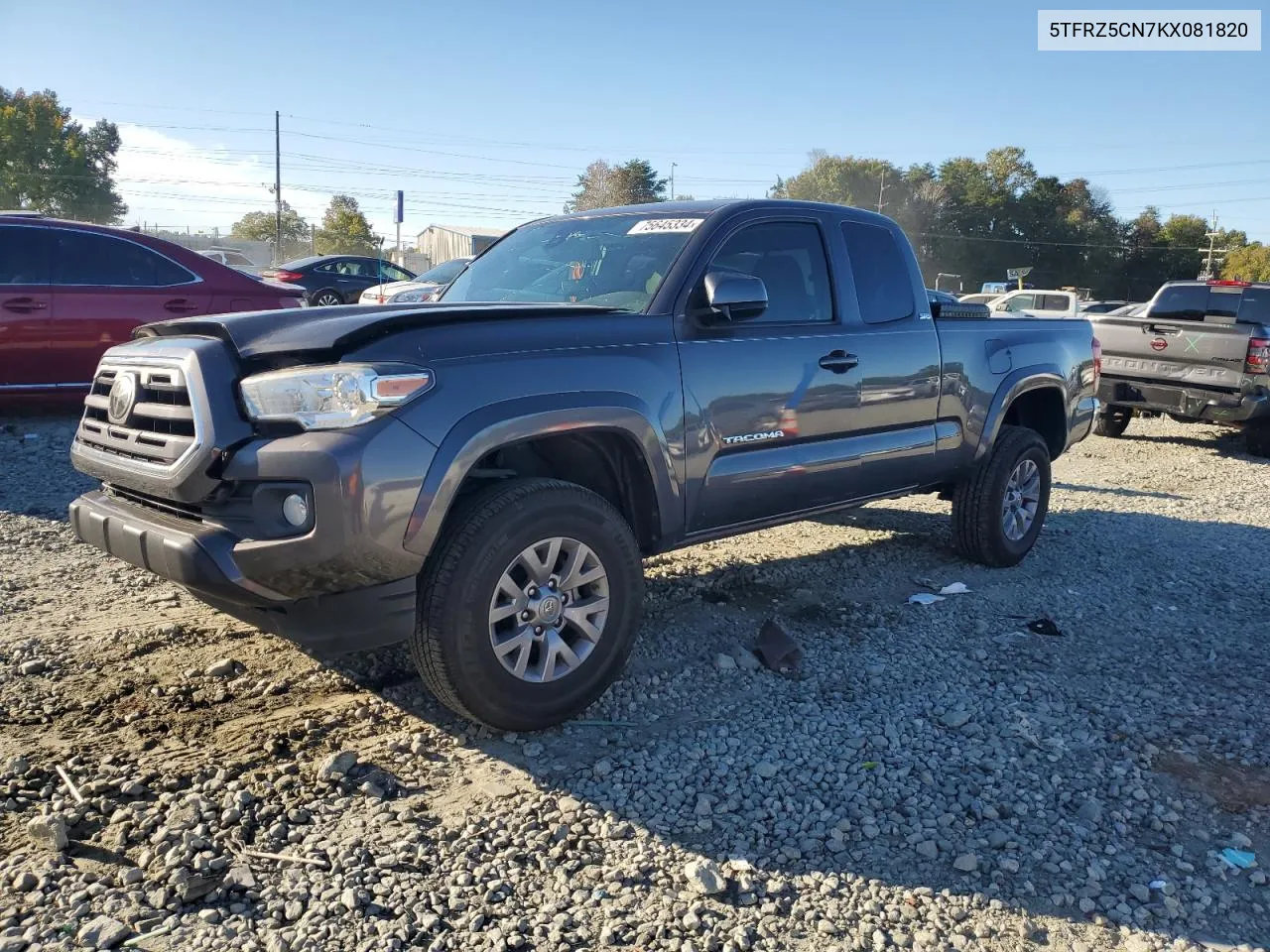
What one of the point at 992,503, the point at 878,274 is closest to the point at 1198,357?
the point at 992,503

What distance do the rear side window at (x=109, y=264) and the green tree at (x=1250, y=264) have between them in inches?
2606

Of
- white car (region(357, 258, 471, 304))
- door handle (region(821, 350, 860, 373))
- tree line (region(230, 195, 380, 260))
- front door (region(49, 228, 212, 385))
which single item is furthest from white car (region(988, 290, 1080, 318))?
tree line (region(230, 195, 380, 260))

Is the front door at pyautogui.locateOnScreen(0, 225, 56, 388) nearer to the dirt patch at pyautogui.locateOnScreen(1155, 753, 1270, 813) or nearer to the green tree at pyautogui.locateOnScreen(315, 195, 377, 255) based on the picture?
the dirt patch at pyautogui.locateOnScreen(1155, 753, 1270, 813)

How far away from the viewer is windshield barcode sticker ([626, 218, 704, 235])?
13.9ft

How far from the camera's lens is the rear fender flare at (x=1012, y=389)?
5.53 metres

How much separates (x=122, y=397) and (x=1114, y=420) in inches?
438

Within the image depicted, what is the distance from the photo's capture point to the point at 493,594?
3.18m

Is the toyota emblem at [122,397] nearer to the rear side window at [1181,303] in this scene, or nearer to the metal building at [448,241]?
the rear side window at [1181,303]

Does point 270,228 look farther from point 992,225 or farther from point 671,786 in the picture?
point 671,786

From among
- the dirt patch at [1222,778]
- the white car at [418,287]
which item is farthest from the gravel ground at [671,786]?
the white car at [418,287]

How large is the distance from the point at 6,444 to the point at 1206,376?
11289 millimetres

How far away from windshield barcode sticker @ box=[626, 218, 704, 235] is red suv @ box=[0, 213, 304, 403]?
4927mm

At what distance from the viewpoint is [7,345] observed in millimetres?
7305

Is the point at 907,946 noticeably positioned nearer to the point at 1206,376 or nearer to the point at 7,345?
the point at 7,345
